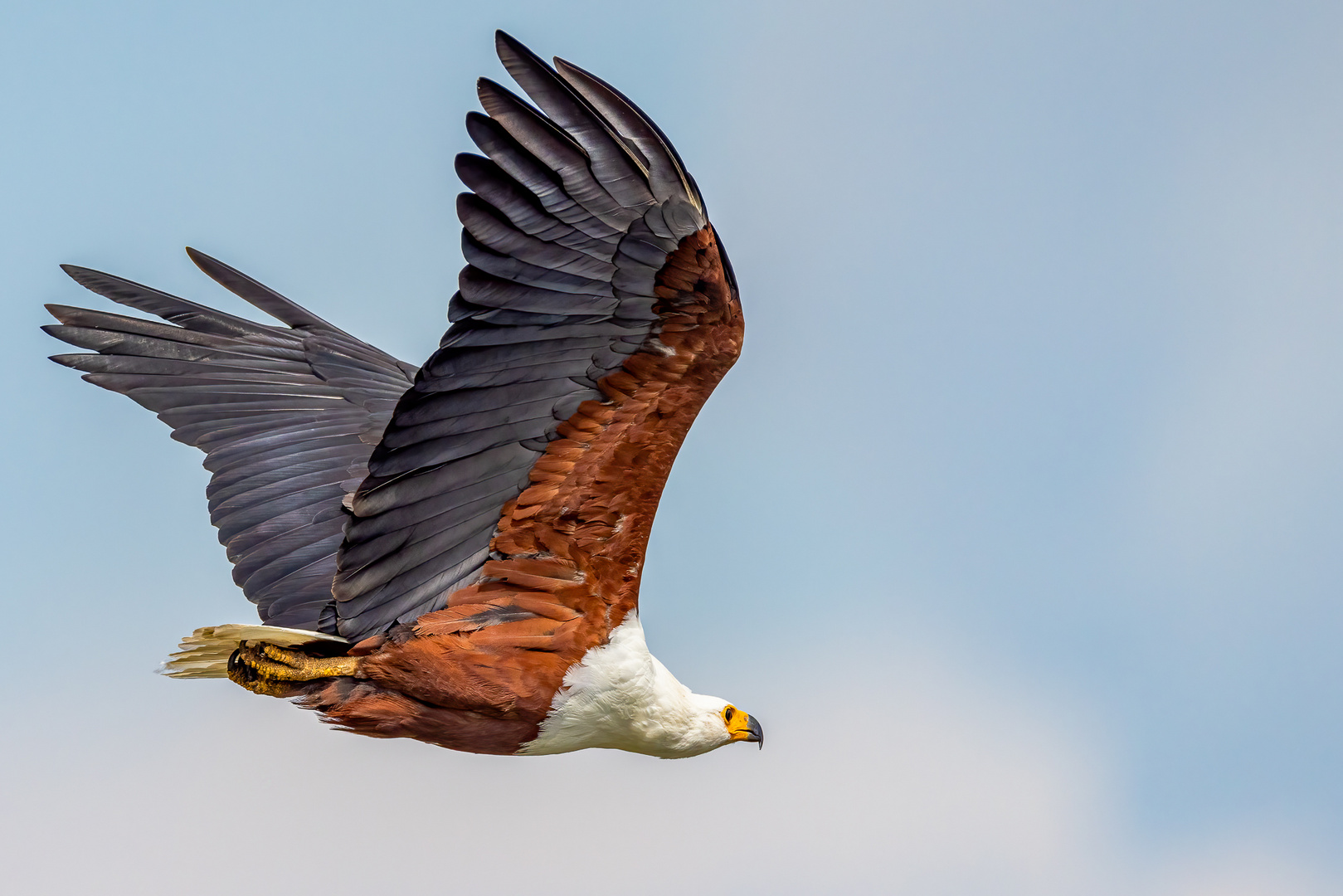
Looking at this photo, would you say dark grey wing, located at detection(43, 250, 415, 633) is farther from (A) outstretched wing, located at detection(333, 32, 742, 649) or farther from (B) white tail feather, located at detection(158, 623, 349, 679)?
(A) outstretched wing, located at detection(333, 32, 742, 649)

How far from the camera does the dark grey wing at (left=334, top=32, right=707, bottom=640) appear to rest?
18.7 ft

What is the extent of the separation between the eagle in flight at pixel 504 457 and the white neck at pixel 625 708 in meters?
0.01

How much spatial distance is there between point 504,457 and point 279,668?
5.00 ft

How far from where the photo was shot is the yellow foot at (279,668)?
22.7ft

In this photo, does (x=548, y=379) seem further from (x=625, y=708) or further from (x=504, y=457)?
(x=625, y=708)

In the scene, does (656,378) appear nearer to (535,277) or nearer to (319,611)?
(535,277)

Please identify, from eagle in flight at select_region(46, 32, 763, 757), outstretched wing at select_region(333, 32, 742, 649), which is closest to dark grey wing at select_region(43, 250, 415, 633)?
eagle in flight at select_region(46, 32, 763, 757)

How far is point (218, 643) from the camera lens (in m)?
7.11

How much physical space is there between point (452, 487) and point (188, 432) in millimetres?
2591

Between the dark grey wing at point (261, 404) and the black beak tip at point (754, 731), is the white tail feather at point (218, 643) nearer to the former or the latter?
the dark grey wing at point (261, 404)

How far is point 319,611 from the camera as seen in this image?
784cm

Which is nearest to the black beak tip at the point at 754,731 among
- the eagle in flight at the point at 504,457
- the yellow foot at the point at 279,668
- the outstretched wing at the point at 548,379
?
the eagle in flight at the point at 504,457

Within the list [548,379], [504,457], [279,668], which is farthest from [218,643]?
[548,379]

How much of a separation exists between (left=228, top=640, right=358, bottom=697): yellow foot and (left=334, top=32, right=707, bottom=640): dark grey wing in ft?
0.91
